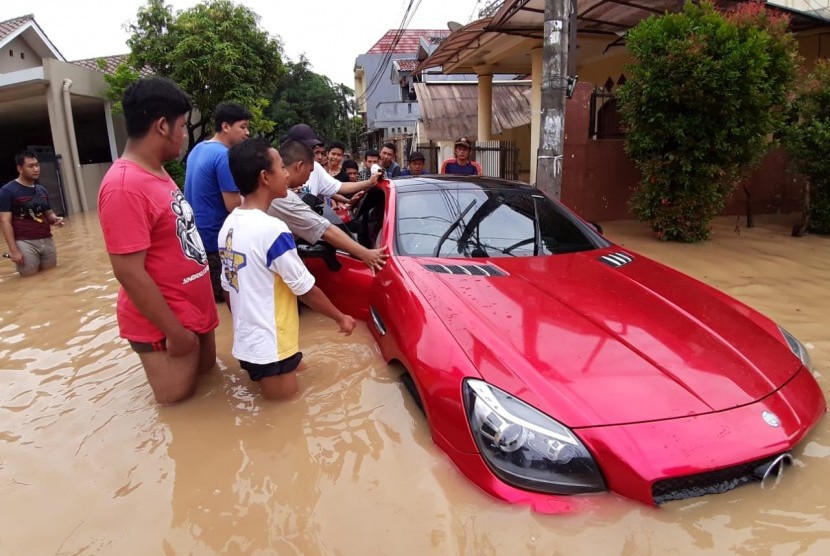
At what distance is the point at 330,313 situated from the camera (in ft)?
8.60

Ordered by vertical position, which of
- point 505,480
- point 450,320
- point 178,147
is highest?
point 178,147

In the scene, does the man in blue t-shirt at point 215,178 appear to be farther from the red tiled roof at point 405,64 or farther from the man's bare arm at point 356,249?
the red tiled roof at point 405,64

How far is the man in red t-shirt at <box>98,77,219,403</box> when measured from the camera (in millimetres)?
2207

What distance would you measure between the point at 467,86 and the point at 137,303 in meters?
A: 15.9

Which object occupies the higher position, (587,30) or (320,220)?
(587,30)

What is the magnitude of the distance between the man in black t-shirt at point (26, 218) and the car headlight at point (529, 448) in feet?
20.5

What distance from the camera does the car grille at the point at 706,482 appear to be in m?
1.67

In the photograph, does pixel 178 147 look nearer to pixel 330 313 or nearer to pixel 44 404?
pixel 330 313

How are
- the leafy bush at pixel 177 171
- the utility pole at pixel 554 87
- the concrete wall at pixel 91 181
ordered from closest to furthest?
the utility pole at pixel 554 87, the concrete wall at pixel 91 181, the leafy bush at pixel 177 171

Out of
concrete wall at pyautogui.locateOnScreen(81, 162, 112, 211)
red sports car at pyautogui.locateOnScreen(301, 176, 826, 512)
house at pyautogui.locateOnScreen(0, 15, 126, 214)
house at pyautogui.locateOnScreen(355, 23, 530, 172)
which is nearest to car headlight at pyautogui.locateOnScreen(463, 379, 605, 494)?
red sports car at pyautogui.locateOnScreen(301, 176, 826, 512)

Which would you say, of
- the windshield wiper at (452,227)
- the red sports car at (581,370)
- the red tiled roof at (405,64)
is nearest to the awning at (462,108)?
the windshield wiper at (452,227)

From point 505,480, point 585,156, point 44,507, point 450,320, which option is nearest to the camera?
point 505,480

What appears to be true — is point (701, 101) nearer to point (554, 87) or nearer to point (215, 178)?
point (554, 87)

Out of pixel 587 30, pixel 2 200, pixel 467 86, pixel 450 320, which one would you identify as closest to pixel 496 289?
pixel 450 320
